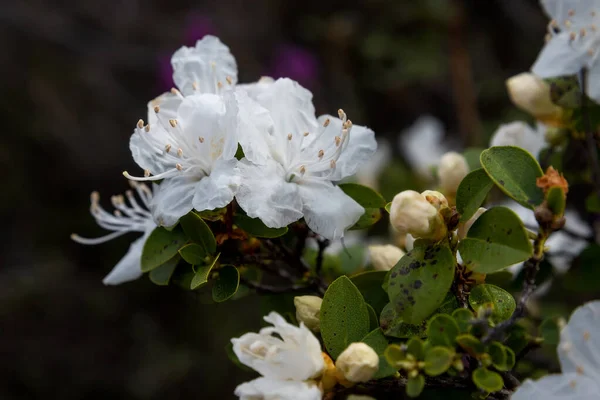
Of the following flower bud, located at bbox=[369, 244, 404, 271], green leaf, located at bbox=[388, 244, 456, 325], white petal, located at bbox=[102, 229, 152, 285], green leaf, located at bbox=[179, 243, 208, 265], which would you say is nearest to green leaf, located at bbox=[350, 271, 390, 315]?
flower bud, located at bbox=[369, 244, 404, 271]

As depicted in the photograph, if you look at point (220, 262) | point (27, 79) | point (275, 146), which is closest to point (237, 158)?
point (275, 146)

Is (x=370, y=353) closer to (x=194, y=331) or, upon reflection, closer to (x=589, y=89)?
(x=589, y=89)

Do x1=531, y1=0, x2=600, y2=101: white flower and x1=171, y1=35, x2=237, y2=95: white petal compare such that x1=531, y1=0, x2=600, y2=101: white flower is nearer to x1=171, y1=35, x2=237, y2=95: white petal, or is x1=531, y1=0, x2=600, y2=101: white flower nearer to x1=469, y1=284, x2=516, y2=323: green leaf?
x1=469, y1=284, x2=516, y2=323: green leaf

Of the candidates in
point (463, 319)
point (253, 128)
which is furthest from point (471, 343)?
point (253, 128)

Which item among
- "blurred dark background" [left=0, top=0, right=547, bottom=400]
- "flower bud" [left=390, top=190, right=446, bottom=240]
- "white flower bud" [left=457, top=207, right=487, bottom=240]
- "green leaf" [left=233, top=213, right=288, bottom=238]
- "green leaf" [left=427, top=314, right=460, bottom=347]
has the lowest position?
"blurred dark background" [left=0, top=0, right=547, bottom=400]

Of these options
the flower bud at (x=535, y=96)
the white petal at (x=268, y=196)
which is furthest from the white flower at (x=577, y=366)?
the flower bud at (x=535, y=96)

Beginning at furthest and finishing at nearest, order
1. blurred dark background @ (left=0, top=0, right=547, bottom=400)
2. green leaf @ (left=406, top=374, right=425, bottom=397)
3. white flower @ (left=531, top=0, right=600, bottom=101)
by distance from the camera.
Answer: blurred dark background @ (left=0, top=0, right=547, bottom=400) < white flower @ (left=531, top=0, right=600, bottom=101) < green leaf @ (left=406, top=374, right=425, bottom=397)

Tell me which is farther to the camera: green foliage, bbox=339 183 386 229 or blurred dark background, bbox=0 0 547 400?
blurred dark background, bbox=0 0 547 400
